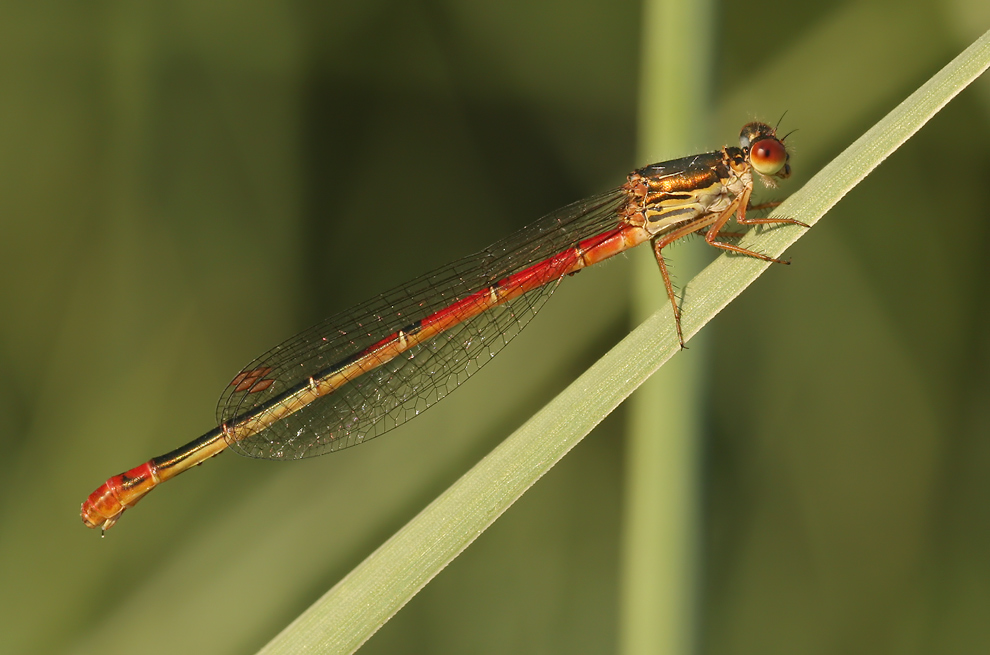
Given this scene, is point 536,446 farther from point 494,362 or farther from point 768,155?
point 768,155

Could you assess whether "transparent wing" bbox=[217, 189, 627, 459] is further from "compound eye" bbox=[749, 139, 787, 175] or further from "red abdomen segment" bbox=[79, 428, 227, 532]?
"compound eye" bbox=[749, 139, 787, 175]

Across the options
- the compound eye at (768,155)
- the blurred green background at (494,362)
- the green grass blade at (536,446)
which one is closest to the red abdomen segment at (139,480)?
the blurred green background at (494,362)

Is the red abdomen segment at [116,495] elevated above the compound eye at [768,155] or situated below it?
above

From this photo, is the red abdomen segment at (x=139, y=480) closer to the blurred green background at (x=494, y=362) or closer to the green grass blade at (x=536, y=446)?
the blurred green background at (x=494, y=362)

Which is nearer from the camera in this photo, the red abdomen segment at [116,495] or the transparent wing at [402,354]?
the red abdomen segment at [116,495]

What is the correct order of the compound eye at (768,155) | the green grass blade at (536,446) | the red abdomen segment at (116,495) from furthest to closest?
the compound eye at (768,155)
the red abdomen segment at (116,495)
the green grass blade at (536,446)

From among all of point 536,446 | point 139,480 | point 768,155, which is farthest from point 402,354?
point 768,155

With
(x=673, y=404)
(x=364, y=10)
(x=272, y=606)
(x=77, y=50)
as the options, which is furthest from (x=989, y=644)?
(x=77, y=50)

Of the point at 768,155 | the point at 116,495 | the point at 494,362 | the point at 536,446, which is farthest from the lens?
the point at 494,362

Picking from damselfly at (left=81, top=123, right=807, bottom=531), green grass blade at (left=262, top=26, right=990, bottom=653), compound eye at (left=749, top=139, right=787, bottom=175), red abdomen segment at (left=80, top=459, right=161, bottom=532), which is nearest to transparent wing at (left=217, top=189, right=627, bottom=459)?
damselfly at (left=81, top=123, right=807, bottom=531)
